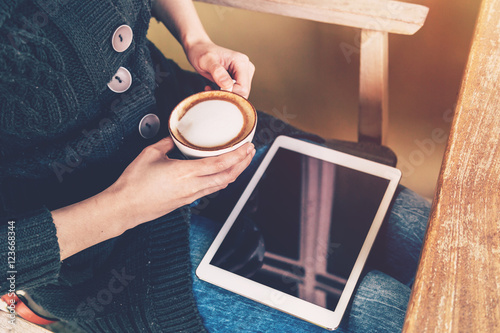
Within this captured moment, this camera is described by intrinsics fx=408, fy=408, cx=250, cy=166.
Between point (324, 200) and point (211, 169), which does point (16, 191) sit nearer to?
point (211, 169)

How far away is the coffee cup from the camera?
0.64 meters

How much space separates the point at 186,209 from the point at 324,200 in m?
0.27

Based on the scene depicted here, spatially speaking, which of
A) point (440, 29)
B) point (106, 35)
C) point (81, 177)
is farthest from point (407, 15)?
point (81, 177)

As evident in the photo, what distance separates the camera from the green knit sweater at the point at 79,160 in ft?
2.01

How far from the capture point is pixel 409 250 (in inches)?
31.7

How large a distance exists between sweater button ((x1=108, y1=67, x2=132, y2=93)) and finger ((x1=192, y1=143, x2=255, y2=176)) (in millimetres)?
227

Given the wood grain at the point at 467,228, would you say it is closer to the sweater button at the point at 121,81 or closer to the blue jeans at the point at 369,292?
the blue jeans at the point at 369,292

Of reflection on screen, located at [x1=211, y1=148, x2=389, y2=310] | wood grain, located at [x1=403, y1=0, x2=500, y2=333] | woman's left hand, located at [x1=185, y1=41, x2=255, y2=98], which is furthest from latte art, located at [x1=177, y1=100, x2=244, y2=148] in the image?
wood grain, located at [x1=403, y1=0, x2=500, y2=333]

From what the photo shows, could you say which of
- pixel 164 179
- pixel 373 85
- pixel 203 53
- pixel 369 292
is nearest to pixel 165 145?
pixel 164 179

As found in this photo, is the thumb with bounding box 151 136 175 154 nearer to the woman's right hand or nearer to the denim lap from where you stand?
the woman's right hand

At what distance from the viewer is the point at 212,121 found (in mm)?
660

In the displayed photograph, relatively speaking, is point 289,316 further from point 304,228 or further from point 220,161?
point 220,161

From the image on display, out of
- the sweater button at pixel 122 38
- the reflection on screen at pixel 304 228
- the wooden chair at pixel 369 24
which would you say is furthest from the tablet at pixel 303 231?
the sweater button at pixel 122 38

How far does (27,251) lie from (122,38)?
0.38 meters
